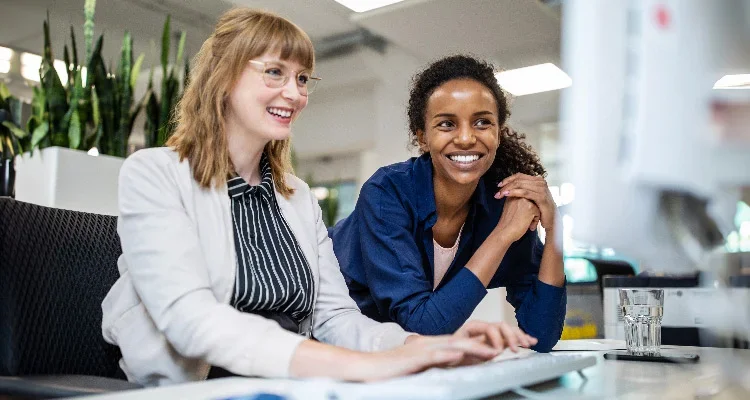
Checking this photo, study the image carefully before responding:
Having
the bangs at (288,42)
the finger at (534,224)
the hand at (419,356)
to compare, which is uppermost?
the bangs at (288,42)

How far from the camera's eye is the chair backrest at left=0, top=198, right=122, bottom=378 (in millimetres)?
804

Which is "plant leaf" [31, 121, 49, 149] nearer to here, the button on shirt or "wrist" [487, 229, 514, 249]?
the button on shirt

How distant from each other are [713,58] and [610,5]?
0.06 meters

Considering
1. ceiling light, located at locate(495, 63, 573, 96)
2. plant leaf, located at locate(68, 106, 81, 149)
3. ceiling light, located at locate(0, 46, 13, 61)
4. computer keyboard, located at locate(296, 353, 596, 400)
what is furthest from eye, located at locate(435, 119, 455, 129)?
ceiling light, located at locate(0, 46, 13, 61)

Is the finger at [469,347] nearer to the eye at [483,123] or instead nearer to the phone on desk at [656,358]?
the phone on desk at [656,358]

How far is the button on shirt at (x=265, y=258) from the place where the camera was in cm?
89

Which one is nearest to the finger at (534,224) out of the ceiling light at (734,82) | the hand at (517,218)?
the hand at (517,218)

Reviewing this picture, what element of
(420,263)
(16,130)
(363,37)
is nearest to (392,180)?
(420,263)

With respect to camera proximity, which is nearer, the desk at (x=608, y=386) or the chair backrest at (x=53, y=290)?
the desk at (x=608, y=386)

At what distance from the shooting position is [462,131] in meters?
1.24

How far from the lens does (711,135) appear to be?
337 mm

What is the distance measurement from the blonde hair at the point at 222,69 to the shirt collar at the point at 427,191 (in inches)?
15.0

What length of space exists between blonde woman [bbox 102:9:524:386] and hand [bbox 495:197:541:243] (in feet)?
1.09

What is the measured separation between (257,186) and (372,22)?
3.07 meters
